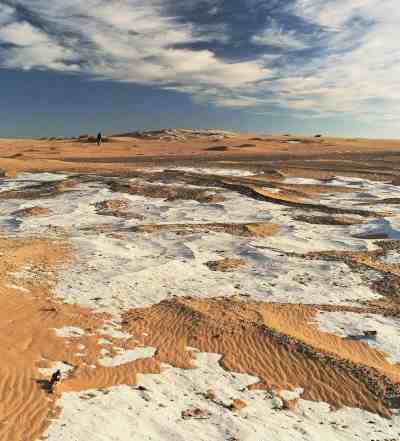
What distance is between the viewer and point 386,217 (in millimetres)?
18375

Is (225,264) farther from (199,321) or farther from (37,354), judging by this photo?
(37,354)

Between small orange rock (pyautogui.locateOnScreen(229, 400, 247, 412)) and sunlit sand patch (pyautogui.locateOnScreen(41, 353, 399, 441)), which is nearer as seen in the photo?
sunlit sand patch (pyautogui.locateOnScreen(41, 353, 399, 441))

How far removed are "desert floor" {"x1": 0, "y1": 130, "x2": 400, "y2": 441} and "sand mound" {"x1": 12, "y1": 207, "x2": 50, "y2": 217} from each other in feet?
0.45

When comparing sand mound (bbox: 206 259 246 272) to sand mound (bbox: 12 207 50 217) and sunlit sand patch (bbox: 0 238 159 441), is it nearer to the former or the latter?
sunlit sand patch (bbox: 0 238 159 441)

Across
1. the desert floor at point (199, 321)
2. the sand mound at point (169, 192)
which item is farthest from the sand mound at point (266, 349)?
the sand mound at point (169, 192)

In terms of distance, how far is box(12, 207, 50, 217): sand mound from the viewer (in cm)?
1830

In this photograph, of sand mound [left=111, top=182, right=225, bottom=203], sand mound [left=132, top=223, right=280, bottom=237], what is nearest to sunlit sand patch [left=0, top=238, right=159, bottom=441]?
sand mound [left=132, top=223, right=280, bottom=237]

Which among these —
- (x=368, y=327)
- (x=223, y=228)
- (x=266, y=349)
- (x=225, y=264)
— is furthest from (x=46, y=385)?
(x=223, y=228)

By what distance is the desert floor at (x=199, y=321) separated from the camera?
21.8 feet

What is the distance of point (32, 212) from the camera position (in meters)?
18.5

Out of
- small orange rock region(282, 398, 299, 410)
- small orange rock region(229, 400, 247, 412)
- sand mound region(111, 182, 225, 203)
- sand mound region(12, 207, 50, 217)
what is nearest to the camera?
small orange rock region(229, 400, 247, 412)

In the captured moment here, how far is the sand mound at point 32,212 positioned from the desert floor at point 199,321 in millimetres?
137

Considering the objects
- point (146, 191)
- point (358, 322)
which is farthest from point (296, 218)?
point (358, 322)

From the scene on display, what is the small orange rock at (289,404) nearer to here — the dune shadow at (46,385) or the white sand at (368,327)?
the white sand at (368,327)
